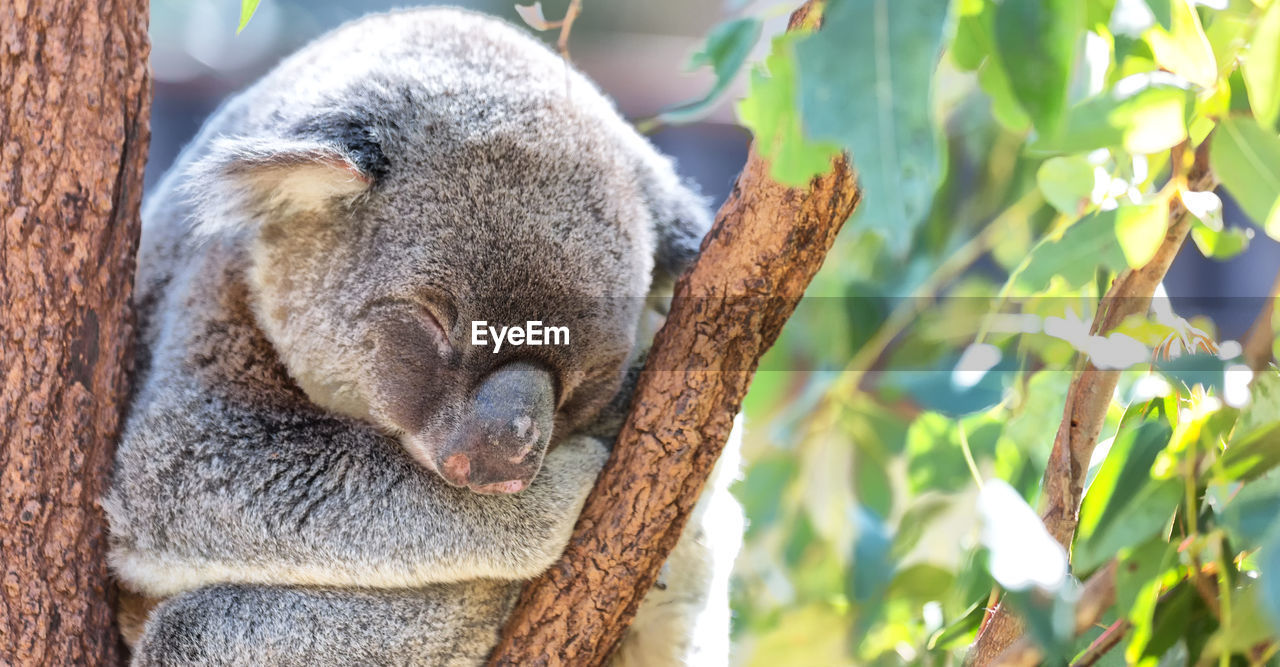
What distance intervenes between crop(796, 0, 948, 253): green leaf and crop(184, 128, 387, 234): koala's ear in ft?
3.32

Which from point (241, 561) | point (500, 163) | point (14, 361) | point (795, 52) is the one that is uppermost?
point (500, 163)

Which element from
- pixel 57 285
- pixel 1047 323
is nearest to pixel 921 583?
pixel 1047 323

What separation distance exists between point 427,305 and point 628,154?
1.71 feet

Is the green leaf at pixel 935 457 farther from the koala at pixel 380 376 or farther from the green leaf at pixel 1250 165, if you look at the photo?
the green leaf at pixel 1250 165

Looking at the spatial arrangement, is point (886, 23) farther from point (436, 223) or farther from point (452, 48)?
point (452, 48)

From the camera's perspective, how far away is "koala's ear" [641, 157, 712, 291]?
1940 millimetres

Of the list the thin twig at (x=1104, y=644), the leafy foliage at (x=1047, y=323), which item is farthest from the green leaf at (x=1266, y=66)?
the thin twig at (x=1104, y=644)

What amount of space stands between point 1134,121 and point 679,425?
76cm

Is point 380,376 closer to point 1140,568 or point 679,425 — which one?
point 679,425

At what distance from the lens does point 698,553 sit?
201 centimetres

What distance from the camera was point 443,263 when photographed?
160 centimetres

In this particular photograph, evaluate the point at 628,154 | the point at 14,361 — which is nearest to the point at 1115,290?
the point at 628,154

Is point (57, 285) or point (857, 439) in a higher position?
point (857, 439)

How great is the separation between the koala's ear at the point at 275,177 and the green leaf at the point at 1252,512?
4.15ft
